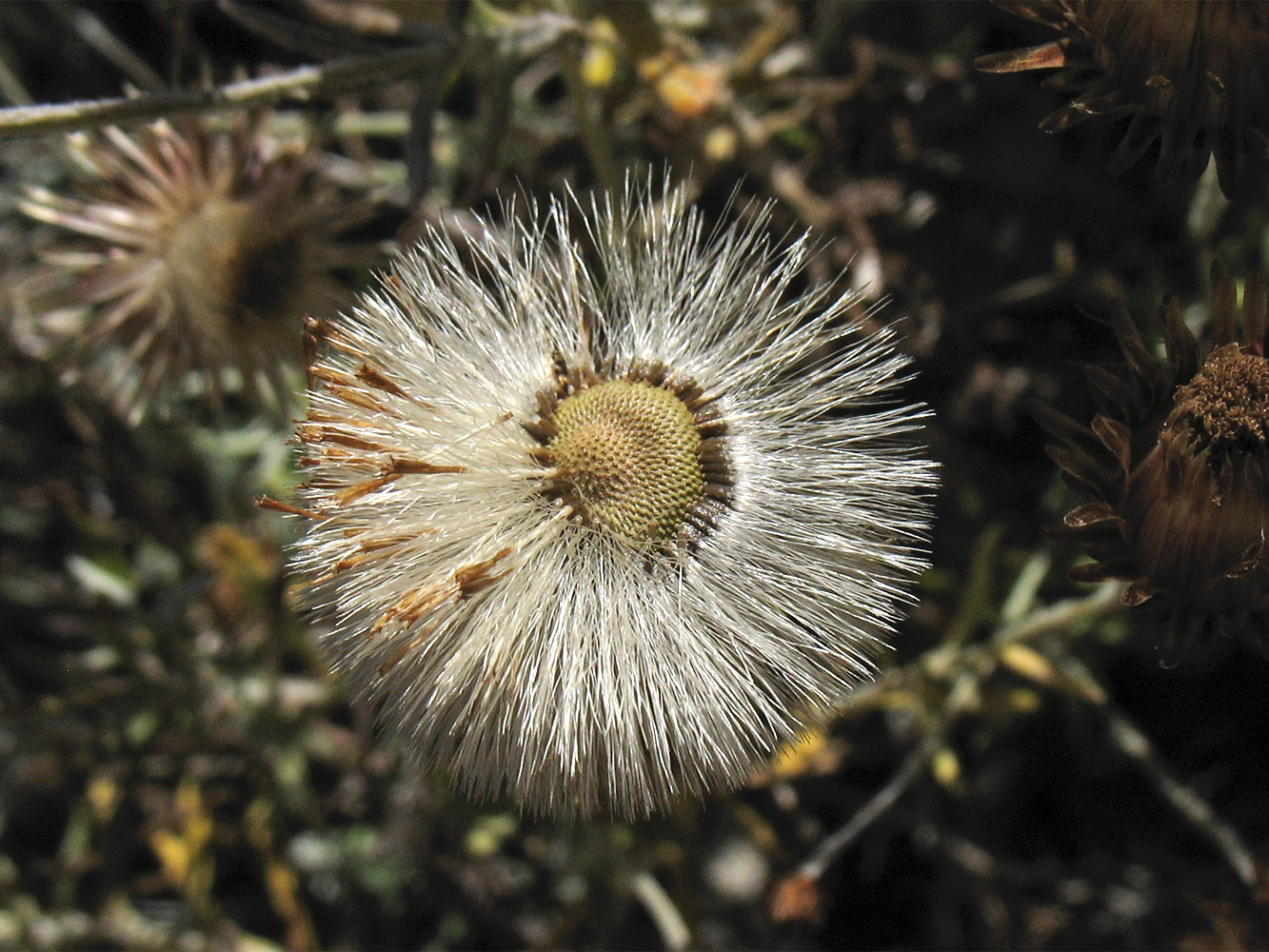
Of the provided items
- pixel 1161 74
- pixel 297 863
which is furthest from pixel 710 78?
pixel 297 863

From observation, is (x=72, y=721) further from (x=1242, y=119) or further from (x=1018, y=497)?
(x=1242, y=119)

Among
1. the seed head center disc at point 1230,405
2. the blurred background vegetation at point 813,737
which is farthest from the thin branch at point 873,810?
the seed head center disc at point 1230,405

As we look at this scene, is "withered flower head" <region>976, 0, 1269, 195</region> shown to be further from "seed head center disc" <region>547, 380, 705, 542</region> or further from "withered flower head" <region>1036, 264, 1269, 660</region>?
"seed head center disc" <region>547, 380, 705, 542</region>

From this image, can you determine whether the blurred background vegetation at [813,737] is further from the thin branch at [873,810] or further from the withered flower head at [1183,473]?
the withered flower head at [1183,473]

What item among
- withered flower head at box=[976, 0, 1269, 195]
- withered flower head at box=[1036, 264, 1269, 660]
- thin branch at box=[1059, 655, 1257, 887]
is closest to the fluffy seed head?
withered flower head at box=[1036, 264, 1269, 660]

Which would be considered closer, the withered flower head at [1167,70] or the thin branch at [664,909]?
the withered flower head at [1167,70]

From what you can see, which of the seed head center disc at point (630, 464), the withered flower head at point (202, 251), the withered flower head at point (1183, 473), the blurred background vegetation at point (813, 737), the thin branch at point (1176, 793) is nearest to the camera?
the withered flower head at point (1183, 473)

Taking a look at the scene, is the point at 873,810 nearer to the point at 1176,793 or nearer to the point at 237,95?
the point at 1176,793
